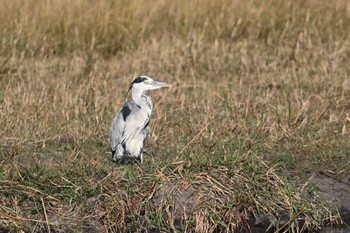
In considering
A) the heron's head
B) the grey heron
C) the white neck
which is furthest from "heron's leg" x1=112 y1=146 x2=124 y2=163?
the heron's head

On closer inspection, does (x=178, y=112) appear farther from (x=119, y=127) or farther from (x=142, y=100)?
(x=119, y=127)

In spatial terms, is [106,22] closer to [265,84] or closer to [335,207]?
[265,84]

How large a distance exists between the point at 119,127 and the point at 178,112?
1413mm

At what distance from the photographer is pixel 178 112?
8.37 m

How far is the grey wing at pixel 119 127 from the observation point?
275 inches

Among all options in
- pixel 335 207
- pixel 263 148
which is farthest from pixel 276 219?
pixel 263 148

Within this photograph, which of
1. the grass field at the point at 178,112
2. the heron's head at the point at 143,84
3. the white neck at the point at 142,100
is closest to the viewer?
the grass field at the point at 178,112

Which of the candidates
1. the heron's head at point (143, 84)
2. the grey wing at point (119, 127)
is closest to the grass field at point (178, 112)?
the grey wing at point (119, 127)

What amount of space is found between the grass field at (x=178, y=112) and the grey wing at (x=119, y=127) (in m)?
0.17

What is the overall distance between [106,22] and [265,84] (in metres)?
Answer: 2.05

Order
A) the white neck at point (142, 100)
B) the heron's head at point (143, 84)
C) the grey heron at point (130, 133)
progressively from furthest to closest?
the heron's head at point (143, 84) < the white neck at point (142, 100) < the grey heron at point (130, 133)

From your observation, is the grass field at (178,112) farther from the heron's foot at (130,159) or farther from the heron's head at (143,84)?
the heron's head at (143,84)

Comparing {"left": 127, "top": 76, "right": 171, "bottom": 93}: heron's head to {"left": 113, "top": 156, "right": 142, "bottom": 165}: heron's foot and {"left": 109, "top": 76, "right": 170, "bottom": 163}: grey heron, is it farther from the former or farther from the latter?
{"left": 113, "top": 156, "right": 142, "bottom": 165}: heron's foot

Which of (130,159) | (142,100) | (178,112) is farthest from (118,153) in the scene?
(178,112)
